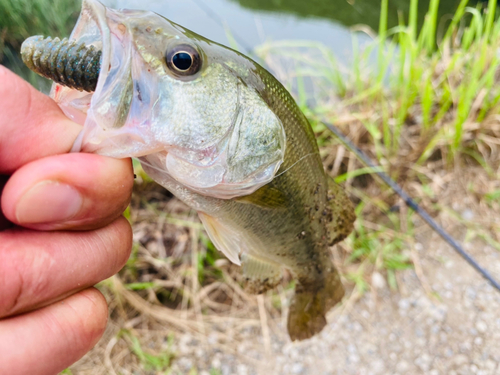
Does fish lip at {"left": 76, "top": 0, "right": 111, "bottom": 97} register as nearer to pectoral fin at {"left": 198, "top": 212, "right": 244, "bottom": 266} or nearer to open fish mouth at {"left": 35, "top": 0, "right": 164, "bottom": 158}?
open fish mouth at {"left": 35, "top": 0, "right": 164, "bottom": 158}

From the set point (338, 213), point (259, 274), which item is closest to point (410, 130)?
point (338, 213)

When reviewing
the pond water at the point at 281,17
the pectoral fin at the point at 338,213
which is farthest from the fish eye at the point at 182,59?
the pond water at the point at 281,17

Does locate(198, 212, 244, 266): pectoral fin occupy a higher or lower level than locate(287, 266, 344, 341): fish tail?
higher

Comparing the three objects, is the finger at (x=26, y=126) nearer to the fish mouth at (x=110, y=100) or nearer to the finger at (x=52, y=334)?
the fish mouth at (x=110, y=100)

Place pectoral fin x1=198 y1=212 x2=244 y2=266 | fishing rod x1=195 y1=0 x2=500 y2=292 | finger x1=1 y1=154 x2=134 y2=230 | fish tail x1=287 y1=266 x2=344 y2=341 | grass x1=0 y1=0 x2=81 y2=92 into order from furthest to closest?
fishing rod x1=195 y1=0 x2=500 y2=292
grass x1=0 y1=0 x2=81 y2=92
fish tail x1=287 y1=266 x2=344 y2=341
pectoral fin x1=198 y1=212 x2=244 y2=266
finger x1=1 y1=154 x2=134 y2=230

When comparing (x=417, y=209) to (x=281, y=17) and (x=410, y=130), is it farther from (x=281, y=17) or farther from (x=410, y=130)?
(x=281, y=17)

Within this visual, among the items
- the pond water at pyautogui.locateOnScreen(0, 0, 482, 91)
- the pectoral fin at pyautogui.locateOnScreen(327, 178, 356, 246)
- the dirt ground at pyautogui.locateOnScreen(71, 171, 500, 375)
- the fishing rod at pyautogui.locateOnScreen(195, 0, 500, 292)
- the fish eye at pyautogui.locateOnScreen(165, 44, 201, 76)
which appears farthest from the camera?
→ the pond water at pyautogui.locateOnScreen(0, 0, 482, 91)

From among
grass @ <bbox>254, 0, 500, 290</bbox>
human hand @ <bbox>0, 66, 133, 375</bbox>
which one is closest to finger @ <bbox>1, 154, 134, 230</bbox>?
human hand @ <bbox>0, 66, 133, 375</bbox>
